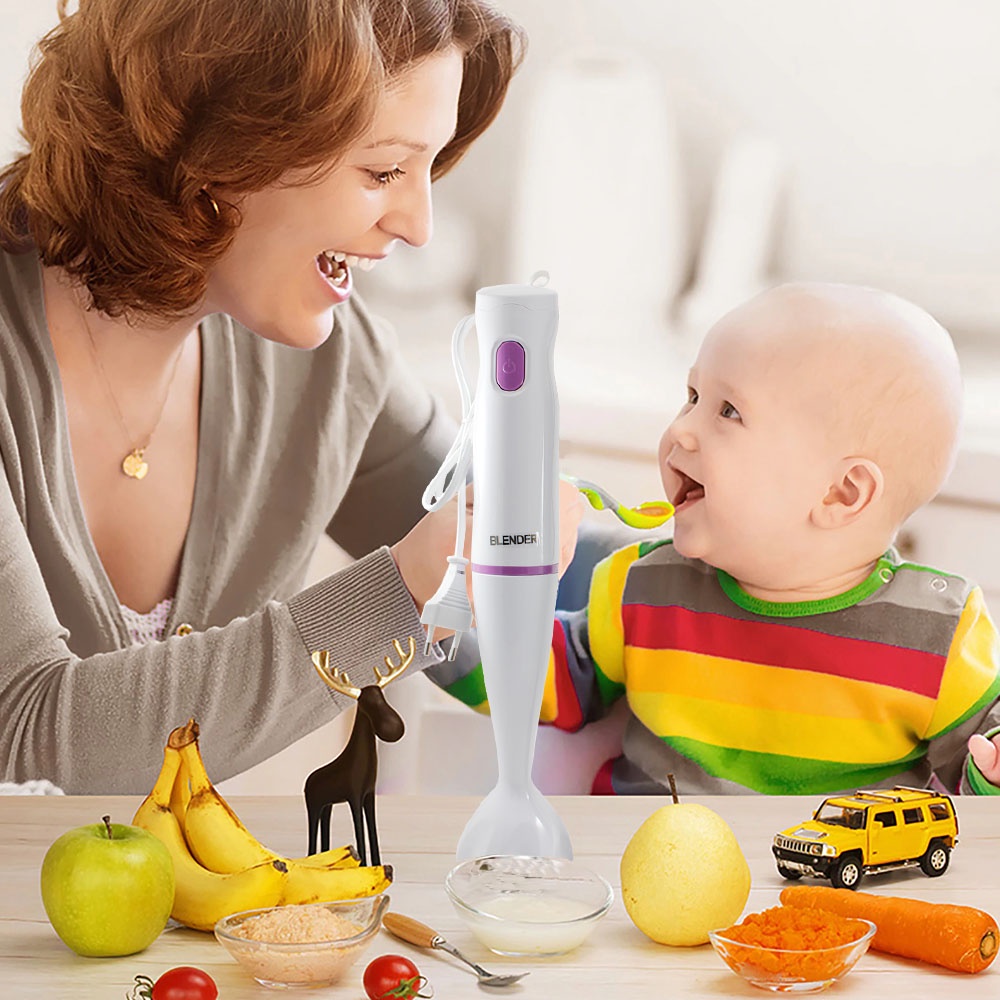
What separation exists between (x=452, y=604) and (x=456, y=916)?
193 millimetres

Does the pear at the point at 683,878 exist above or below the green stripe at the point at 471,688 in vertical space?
above

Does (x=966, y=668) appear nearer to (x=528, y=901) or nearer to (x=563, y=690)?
(x=563, y=690)

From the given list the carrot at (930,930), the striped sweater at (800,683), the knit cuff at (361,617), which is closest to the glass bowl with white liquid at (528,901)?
the carrot at (930,930)

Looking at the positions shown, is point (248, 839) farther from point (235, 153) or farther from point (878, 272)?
point (878, 272)

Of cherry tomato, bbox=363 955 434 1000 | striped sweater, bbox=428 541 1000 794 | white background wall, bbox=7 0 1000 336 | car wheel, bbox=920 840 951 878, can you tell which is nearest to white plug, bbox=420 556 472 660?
cherry tomato, bbox=363 955 434 1000

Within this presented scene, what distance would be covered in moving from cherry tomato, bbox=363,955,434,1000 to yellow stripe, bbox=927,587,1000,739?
2.51ft

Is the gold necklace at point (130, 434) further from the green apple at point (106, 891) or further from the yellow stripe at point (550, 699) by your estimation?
the green apple at point (106, 891)

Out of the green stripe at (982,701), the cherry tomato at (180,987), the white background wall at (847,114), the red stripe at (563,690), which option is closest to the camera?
the cherry tomato at (180,987)

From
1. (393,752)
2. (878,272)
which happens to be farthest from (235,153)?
(878,272)

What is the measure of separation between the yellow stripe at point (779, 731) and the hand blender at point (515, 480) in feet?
1.84

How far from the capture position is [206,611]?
162 cm

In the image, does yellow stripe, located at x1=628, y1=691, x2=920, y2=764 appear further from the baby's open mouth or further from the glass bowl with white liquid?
the glass bowl with white liquid

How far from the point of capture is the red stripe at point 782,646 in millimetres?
1339

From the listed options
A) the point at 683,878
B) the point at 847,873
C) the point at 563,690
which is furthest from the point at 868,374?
the point at 683,878
